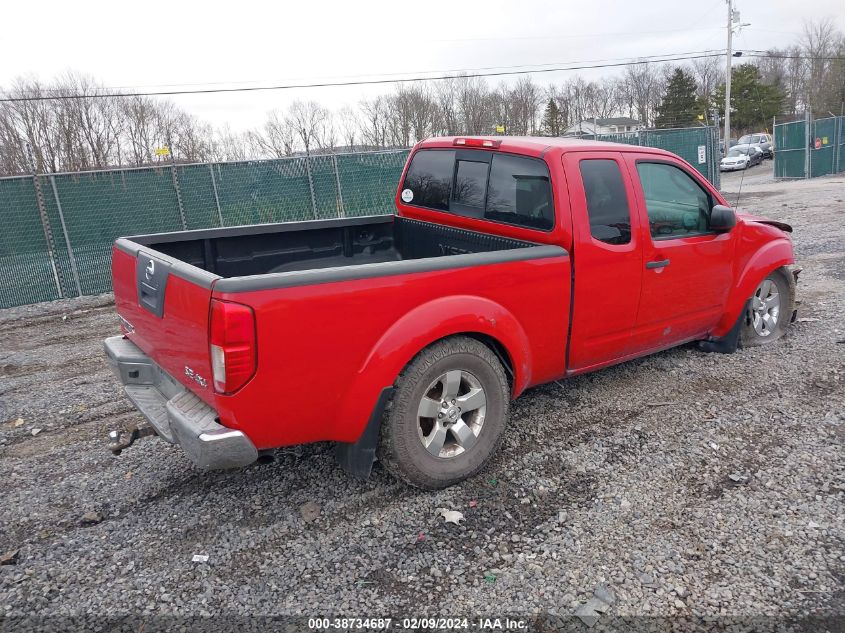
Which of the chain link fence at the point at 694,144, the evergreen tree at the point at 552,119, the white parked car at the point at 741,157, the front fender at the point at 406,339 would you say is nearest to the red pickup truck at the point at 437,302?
the front fender at the point at 406,339

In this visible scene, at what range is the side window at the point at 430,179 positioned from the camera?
468cm

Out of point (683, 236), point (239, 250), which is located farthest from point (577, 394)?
point (239, 250)

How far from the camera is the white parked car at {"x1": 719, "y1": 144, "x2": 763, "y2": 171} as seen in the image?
111ft

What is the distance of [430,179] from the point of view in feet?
16.0

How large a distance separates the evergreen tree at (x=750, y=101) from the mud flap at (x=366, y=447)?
6872 cm

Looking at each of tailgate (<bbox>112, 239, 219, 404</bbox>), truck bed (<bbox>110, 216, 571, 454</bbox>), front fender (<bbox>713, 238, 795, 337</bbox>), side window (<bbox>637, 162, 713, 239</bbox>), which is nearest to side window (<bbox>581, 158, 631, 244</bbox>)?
side window (<bbox>637, 162, 713, 239</bbox>)

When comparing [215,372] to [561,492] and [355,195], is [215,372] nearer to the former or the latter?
[561,492]

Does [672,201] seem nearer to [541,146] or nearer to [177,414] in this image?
[541,146]

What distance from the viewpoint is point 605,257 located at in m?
3.98

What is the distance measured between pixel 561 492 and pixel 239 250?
2.85 meters

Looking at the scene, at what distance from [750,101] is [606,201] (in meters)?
69.7

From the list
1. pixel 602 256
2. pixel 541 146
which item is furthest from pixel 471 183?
pixel 602 256

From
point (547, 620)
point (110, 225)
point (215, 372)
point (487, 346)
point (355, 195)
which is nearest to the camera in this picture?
point (547, 620)

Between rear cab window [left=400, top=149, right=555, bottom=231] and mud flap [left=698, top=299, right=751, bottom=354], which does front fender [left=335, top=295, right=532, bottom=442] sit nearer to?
rear cab window [left=400, top=149, right=555, bottom=231]
